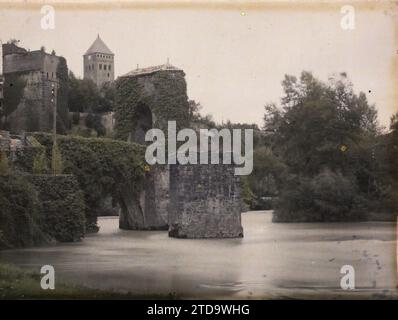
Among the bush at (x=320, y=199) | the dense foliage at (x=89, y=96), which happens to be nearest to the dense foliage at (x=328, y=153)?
the bush at (x=320, y=199)

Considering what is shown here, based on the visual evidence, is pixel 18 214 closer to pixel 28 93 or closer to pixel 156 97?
pixel 28 93

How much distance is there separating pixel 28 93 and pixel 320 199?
8.40 meters

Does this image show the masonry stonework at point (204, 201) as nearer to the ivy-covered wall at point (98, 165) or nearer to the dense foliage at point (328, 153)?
the dense foliage at point (328, 153)

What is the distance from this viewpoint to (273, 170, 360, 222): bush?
13.5 meters

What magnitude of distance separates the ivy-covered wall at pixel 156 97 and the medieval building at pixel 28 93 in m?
1.96

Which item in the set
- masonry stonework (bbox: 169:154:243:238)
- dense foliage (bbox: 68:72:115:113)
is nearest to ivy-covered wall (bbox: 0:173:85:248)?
masonry stonework (bbox: 169:154:243:238)

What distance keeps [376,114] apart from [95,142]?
8889 mm

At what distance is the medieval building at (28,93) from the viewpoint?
59.6 feet

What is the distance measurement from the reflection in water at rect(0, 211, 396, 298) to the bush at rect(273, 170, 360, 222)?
248 mm

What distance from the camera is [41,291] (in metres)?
10.4

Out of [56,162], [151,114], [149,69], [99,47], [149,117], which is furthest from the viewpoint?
[149,117]

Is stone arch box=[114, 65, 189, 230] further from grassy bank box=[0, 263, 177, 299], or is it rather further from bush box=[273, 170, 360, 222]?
grassy bank box=[0, 263, 177, 299]

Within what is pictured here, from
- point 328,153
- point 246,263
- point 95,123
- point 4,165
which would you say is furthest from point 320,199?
point 95,123
